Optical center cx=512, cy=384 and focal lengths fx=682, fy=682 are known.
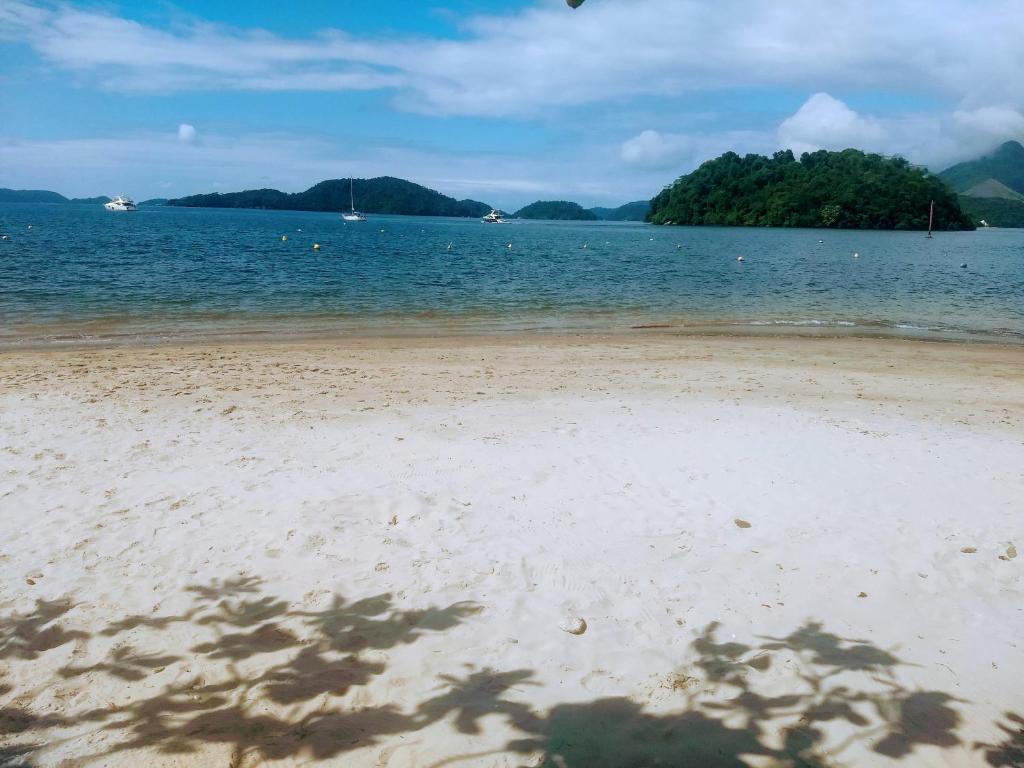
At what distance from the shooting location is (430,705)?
4.43 metres

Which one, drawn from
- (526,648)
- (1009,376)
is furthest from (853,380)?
(526,648)

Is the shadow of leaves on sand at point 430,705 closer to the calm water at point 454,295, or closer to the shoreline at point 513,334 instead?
the shoreline at point 513,334

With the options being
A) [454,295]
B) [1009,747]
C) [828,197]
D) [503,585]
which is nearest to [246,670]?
[503,585]

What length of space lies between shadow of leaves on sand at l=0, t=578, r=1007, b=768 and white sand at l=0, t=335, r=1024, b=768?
21mm

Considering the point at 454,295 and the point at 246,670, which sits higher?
the point at 454,295

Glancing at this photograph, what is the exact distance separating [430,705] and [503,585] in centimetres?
152

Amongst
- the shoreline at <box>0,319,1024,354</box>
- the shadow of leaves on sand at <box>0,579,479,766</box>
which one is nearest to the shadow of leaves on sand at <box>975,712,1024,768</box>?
the shadow of leaves on sand at <box>0,579,479,766</box>

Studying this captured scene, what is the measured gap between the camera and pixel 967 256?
71.3 m

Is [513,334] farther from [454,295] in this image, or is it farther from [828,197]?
[828,197]

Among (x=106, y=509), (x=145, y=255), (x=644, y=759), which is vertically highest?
(x=145, y=255)

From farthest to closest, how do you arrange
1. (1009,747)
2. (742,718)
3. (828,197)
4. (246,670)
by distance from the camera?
(828,197) < (246,670) < (742,718) < (1009,747)

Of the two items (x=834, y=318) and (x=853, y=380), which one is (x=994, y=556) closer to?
(x=853, y=380)

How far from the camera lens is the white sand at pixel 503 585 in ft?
13.9

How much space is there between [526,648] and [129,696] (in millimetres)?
2652
